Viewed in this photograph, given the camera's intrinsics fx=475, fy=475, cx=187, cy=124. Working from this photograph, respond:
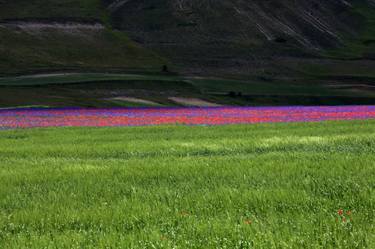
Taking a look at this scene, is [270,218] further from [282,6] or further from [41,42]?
[282,6]

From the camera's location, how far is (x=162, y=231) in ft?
23.6

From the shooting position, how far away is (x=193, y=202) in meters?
8.85

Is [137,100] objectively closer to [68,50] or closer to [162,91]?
[162,91]

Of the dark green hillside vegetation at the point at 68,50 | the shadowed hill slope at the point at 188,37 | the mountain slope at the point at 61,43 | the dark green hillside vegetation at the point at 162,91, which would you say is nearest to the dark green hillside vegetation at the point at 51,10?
the mountain slope at the point at 61,43

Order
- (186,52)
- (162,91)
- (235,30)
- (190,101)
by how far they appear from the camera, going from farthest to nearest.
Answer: (235,30), (186,52), (162,91), (190,101)

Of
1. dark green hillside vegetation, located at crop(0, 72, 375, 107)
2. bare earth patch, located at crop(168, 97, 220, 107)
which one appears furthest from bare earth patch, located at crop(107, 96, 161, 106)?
bare earth patch, located at crop(168, 97, 220, 107)

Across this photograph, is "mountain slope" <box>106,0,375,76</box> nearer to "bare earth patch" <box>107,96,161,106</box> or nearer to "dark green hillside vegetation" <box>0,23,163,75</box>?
"dark green hillside vegetation" <box>0,23,163,75</box>

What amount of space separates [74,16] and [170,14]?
31990 mm

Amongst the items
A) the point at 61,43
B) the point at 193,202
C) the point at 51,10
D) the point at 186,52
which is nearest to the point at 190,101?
the point at 193,202

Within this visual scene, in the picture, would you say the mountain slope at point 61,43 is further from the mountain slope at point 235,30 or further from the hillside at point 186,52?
the mountain slope at point 235,30

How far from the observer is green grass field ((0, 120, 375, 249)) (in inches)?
263

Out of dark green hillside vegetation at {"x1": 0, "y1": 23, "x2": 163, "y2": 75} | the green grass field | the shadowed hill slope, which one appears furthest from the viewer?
the shadowed hill slope

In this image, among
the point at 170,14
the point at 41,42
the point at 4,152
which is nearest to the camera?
the point at 4,152

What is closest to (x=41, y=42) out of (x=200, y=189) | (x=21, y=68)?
(x=21, y=68)
